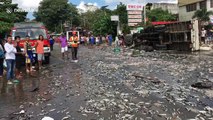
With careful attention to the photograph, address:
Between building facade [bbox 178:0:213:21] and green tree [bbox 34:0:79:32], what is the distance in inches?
1599

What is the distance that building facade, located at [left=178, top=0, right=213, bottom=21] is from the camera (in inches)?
2007

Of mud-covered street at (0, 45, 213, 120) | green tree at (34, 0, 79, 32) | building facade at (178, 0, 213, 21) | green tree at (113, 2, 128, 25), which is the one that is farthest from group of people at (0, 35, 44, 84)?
green tree at (34, 0, 79, 32)

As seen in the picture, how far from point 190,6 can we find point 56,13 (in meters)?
45.1

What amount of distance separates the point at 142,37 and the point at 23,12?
86.3ft

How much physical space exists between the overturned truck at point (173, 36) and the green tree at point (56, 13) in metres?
59.8

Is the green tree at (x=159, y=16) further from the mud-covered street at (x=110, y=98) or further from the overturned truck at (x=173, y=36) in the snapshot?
the mud-covered street at (x=110, y=98)

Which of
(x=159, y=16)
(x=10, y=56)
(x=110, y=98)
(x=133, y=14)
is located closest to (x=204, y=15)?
(x=133, y=14)

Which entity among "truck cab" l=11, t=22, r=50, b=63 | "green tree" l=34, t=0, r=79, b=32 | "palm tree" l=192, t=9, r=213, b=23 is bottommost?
"truck cab" l=11, t=22, r=50, b=63

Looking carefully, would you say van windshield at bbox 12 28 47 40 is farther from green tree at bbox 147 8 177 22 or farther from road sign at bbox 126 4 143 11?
green tree at bbox 147 8 177 22

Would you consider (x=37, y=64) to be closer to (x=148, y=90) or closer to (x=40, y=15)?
(x=148, y=90)

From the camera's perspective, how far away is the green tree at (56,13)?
93.1m

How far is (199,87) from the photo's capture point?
10.8m

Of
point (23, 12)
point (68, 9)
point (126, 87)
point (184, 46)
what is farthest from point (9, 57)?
point (68, 9)

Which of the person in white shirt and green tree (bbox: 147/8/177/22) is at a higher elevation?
green tree (bbox: 147/8/177/22)
